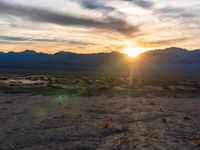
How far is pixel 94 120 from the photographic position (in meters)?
24.5

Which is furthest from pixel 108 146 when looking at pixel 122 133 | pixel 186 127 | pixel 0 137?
pixel 186 127

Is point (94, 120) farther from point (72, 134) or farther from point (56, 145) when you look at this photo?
point (56, 145)

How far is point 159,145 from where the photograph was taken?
16906 mm

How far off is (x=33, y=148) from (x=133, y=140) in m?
5.17

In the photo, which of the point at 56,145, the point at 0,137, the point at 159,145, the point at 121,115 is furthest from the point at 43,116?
the point at 159,145

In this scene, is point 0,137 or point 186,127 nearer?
point 0,137

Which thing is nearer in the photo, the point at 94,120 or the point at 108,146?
the point at 108,146

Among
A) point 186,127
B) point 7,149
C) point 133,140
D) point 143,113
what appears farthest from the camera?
point 143,113

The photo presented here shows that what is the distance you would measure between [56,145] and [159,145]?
16.9 feet

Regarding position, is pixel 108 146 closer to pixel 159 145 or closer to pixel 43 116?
pixel 159 145

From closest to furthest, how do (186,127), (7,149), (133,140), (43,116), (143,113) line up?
(7,149) → (133,140) → (186,127) → (43,116) → (143,113)

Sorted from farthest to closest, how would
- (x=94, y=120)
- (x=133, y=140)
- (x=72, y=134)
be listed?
(x=94, y=120), (x=72, y=134), (x=133, y=140)

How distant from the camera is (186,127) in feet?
72.6

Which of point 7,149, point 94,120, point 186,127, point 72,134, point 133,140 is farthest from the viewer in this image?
point 94,120
